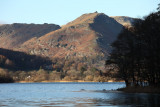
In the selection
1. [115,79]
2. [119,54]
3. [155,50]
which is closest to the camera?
[155,50]

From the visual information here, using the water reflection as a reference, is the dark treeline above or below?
above

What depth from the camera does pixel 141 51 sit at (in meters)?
75.5

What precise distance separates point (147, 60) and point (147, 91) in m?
8.96

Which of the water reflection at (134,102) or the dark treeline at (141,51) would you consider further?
the dark treeline at (141,51)

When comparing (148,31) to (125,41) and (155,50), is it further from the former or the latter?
(125,41)

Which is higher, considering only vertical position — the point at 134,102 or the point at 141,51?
the point at 141,51

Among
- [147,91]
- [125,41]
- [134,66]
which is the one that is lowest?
[147,91]

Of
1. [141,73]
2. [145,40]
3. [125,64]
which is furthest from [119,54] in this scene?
[145,40]

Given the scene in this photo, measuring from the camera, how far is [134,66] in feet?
284

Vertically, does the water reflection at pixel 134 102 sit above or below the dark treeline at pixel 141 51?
below

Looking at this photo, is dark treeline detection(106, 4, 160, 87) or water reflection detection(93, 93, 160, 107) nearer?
water reflection detection(93, 93, 160, 107)

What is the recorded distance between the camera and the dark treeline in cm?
7256

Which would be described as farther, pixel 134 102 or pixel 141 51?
pixel 141 51

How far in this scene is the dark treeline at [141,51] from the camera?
72.6 metres
